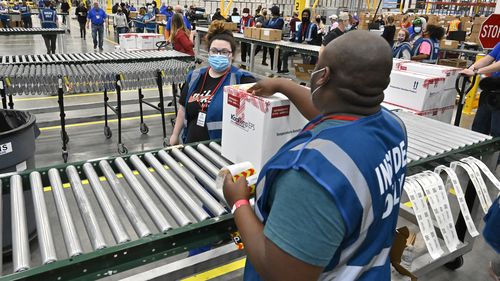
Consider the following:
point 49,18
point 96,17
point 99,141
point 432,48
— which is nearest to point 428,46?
point 432,48

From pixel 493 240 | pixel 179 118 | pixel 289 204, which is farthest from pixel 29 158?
pixel 493 240

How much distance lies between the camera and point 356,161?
912mm

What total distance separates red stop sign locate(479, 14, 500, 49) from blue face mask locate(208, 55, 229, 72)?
4.28 m

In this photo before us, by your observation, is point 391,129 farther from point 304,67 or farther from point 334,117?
point 304,67

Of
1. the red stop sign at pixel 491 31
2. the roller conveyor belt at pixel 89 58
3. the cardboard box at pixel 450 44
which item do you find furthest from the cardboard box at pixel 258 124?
the cardboard box at pixel 450 44

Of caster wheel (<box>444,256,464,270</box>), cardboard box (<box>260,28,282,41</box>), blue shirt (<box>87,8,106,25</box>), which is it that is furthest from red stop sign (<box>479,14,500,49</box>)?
blue shirt (<box>87,8,106,25</box>)

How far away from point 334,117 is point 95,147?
4631 millimetres

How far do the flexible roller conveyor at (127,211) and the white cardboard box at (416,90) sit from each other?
0.96m

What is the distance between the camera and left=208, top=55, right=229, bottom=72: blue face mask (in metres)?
2.72

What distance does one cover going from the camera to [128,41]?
738 centimetres

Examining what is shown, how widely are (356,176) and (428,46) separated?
246 inches

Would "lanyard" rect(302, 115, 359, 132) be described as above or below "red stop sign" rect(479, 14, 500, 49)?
below

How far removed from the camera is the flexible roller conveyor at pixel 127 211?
1249mm

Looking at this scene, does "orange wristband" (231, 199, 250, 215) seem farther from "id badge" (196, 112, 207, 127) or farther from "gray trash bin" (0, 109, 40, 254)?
"gray trash bin" (0, 109, 40, 254)
